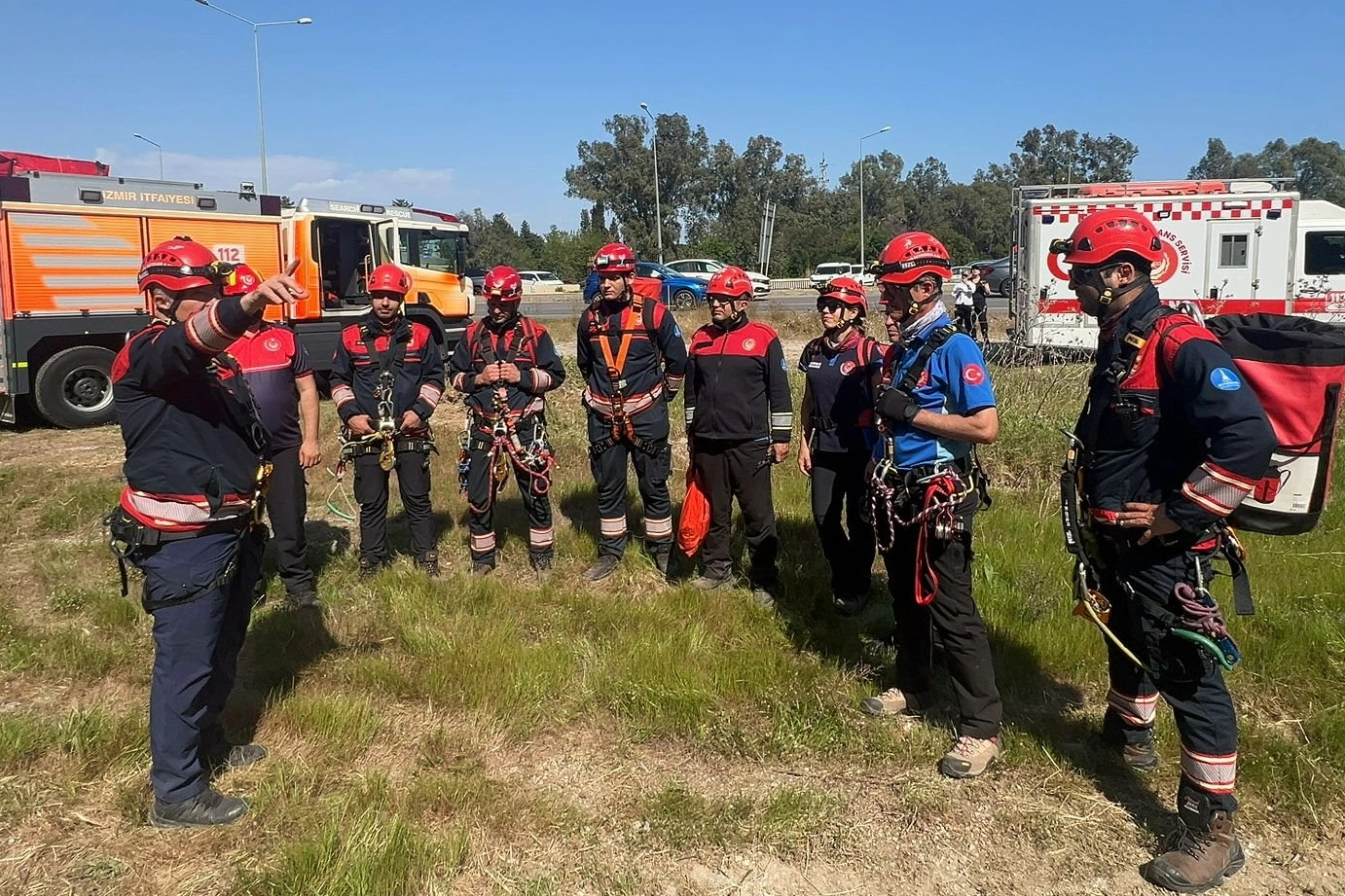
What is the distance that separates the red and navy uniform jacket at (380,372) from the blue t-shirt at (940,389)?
3479mm

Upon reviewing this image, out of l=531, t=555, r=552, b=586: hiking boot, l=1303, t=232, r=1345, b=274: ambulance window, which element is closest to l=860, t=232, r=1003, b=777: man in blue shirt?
l=531, t=555, r=552, b=586: hiking boot

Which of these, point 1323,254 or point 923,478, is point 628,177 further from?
point 923,478

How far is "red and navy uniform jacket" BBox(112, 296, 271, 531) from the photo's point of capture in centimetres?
314

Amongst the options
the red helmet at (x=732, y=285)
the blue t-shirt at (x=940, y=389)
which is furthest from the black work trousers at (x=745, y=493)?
the blue t-shirt at (x=940, y=389)

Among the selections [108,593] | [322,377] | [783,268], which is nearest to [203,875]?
[108,593]

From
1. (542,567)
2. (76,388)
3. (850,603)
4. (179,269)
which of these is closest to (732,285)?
(850,603)

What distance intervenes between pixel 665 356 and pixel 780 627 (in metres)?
2.06

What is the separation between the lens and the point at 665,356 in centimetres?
625

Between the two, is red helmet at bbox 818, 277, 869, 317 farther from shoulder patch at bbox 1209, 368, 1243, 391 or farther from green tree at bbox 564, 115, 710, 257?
green tree at bbox 564, 115, 710, 257

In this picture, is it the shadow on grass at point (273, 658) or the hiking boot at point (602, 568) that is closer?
the shadow on grass at point (273, 658)

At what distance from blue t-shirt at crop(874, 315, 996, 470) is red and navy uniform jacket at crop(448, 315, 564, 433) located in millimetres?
2917

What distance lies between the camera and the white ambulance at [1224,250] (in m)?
15.3

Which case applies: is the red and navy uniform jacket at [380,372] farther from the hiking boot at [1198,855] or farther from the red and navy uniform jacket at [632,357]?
the hiking boot at [1198,855]

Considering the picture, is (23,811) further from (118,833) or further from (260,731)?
(260,731)
